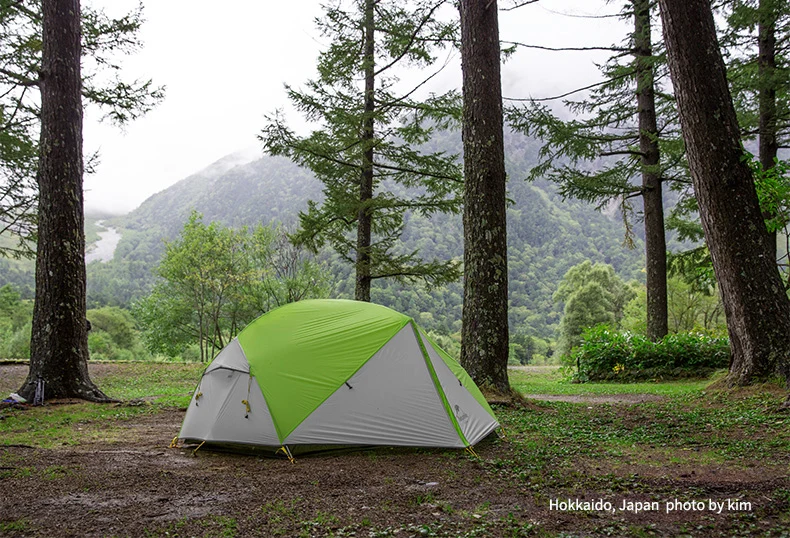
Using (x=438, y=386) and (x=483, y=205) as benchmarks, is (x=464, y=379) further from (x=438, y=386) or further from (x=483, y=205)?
(x=483, y=205)

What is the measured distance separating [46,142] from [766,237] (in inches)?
372

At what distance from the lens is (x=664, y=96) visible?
41.3ft

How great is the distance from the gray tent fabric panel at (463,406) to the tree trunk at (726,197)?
10.9 feet

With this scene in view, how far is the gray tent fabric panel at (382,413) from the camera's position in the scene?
4.80 metres

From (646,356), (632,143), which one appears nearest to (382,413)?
(646,356)

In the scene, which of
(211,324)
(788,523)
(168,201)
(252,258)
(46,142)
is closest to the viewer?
(788,523)

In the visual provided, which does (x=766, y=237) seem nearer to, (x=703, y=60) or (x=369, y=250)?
(x=703, y=60)

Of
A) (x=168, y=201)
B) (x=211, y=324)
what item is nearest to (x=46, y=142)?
(x=211, y=324)

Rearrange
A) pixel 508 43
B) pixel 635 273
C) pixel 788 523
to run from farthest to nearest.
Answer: pixel 635 273 < pixel 508 43 < pixel 788 523

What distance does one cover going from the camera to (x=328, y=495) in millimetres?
3529

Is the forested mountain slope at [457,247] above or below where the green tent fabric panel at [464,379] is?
above

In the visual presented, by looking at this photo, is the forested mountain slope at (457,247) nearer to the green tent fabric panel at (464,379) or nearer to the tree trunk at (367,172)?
the tree trunk at (367,172)

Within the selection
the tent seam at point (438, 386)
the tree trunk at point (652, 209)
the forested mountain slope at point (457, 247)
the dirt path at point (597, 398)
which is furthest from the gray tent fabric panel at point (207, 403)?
the forested mountain slope at point (457, 247)

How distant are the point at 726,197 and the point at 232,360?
5708mm
